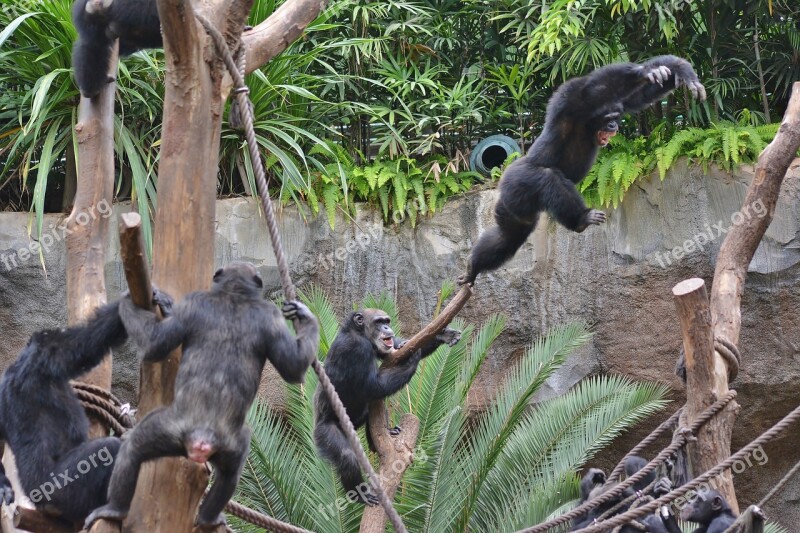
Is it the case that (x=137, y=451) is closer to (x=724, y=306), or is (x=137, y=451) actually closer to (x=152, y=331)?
(x=152, y=331)

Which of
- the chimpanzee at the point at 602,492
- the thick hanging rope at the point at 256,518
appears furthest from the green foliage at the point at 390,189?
the thick hanging rope at the point at 256,518

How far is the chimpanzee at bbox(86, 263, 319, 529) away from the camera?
4707 mm

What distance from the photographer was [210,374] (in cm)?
477

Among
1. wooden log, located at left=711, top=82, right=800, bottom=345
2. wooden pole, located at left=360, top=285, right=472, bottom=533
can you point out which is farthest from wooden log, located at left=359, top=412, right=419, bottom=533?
wooden log, located at left=711, top=82, right=800, bottom=345

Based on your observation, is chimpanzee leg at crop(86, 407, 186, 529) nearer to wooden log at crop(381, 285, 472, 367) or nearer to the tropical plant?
wooden log at crop(381, 285, 472, 367)

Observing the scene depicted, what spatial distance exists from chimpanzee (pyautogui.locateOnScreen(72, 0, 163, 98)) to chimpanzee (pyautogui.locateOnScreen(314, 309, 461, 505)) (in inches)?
117

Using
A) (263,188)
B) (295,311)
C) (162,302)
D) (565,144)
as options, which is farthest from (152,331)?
(565,144)

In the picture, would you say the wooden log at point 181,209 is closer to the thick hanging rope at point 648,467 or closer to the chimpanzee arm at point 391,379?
the thick hanging rope at point 648,467

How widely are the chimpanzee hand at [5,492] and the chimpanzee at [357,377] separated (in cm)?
321

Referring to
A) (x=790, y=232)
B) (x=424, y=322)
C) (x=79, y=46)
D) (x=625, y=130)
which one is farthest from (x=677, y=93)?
(x=79, y=46)

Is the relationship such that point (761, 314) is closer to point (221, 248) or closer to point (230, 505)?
point (221, 248)

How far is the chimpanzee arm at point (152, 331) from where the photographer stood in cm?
475

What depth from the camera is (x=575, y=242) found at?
457 inches

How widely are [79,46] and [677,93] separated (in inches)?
336
